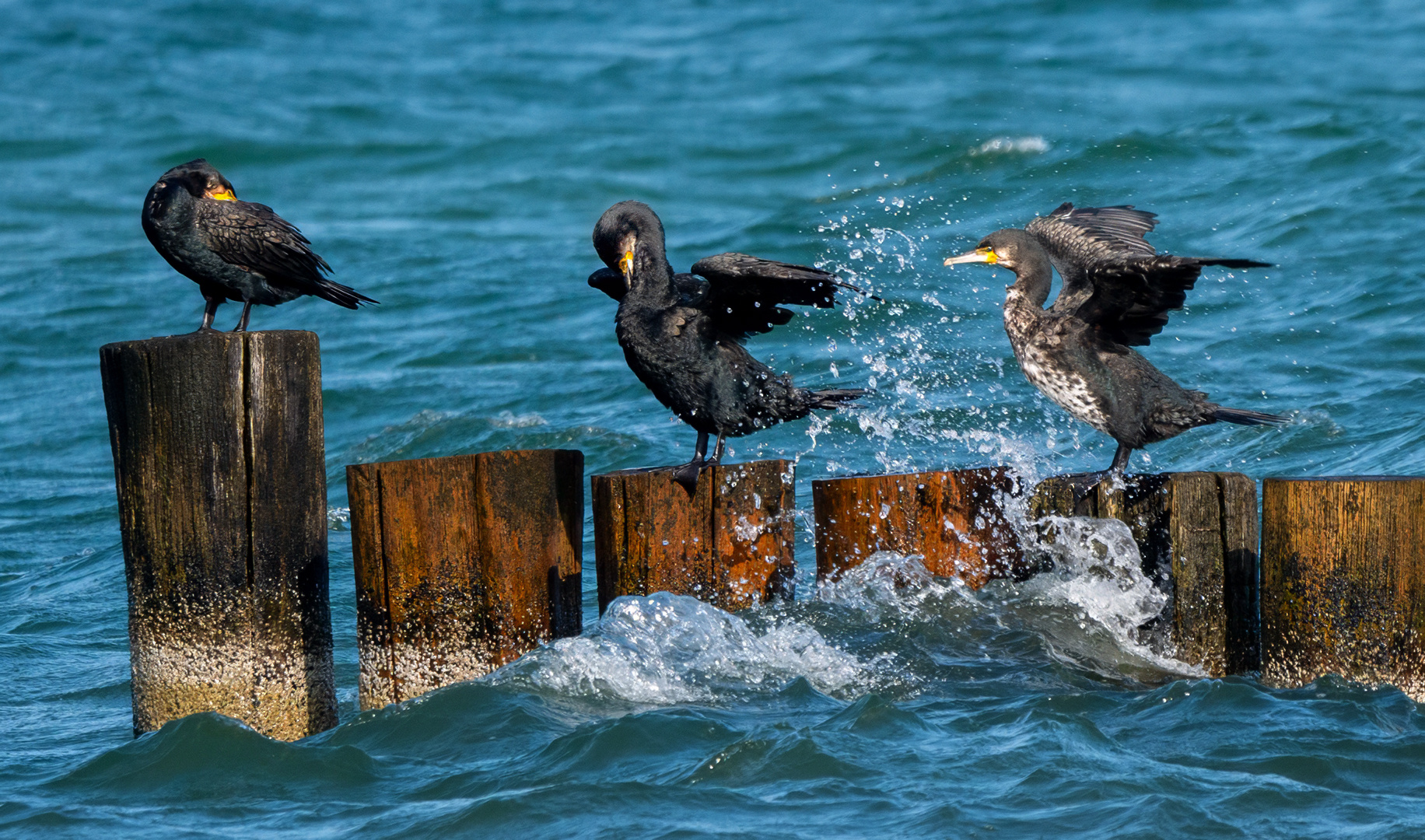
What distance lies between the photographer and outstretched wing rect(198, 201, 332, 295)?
17.1 ft

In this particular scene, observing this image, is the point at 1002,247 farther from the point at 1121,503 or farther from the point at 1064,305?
the point at 1121,503

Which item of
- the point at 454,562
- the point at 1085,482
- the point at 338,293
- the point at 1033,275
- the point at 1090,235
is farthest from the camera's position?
the point at 1090,235

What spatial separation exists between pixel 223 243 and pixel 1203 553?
359cm

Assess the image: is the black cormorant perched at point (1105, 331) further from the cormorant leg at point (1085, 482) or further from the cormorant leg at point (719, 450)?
the cormorant leg at point (719, 450)

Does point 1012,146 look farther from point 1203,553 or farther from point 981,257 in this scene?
point 1203,553

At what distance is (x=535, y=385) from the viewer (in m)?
9.93

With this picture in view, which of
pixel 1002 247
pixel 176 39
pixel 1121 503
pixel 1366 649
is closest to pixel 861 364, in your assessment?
pixel 1002 247

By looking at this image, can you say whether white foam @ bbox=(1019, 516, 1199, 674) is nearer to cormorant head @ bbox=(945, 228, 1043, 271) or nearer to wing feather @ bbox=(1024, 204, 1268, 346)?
wing feather @ bbox=(1024, 204, 1268, 346)

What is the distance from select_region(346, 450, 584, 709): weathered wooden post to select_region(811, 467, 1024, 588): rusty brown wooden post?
3.08 ft

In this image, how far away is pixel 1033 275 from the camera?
18.4ft

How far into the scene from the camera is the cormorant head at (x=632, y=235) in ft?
16.7

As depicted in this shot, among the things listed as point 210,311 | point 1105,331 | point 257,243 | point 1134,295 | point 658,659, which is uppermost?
point 257,243

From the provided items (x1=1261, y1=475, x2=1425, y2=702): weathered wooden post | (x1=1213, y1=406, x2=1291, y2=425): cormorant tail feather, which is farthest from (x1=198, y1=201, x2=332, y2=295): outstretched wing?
(x1=1261, y1=475, x2=1425, y2=702): weathered wooden post

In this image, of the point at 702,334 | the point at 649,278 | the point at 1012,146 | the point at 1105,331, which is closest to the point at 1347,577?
the point at 1105,331
